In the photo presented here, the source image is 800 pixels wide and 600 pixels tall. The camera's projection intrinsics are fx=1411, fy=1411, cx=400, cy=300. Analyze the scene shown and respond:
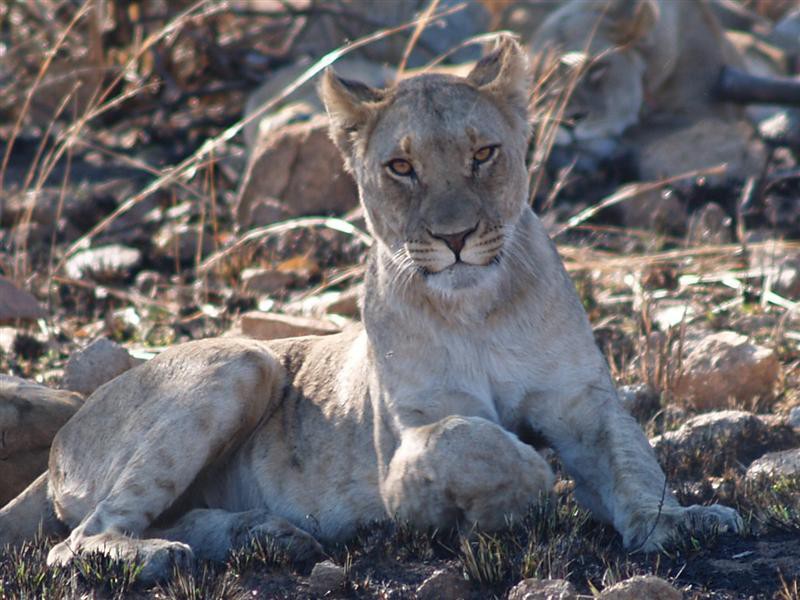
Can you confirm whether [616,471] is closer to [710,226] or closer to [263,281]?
[263,281]

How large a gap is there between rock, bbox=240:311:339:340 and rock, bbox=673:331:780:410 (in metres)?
1.69

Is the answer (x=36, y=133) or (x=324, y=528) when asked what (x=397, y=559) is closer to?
(x=324, y=528)

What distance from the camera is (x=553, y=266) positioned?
4.79 metres

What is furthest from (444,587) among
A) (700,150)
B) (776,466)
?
(700,150)

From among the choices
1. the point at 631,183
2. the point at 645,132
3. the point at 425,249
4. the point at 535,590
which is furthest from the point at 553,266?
the point at 645,132

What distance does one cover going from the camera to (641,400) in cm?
591

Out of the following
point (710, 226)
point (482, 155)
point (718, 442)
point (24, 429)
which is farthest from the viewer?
point (710, 226)

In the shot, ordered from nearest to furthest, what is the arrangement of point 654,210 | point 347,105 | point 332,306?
point 347,105 < point 332,306 < point 654,210

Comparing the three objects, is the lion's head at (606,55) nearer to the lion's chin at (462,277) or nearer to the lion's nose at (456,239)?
the lion's chin at (462,277)

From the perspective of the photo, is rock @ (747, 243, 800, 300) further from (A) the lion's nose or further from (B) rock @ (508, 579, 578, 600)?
(B) rock @ (508, 579, 578, 600)

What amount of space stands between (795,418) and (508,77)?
1799 mm

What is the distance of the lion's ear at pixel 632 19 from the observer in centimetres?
1176

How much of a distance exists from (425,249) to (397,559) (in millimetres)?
965

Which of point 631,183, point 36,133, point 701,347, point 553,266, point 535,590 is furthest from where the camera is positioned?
point 36,133
